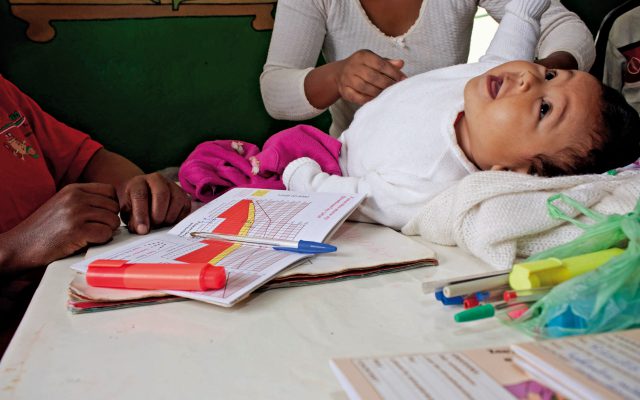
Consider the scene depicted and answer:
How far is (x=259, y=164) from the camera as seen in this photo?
1249 millimetres

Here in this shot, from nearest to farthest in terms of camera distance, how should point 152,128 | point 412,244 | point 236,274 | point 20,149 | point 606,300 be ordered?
point 606,300
point 236,274
point 412,244
point 20,149
point 152,128

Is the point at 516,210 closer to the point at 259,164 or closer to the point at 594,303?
the point at 594,303

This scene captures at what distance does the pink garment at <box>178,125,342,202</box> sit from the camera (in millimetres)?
1221

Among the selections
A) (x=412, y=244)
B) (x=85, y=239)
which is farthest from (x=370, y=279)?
(x=85, y=239)

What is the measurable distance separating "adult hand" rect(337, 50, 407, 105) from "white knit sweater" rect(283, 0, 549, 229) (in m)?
0.02

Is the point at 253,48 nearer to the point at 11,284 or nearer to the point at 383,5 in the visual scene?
the point at 383,5

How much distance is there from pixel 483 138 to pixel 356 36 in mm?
689

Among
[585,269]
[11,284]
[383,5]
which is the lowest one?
[11,284]

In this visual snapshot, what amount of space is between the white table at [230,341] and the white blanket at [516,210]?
133 mm

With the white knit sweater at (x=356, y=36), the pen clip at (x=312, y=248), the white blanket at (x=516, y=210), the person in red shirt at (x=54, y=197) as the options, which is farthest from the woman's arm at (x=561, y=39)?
the person in red shirt at (x=54, y=197)

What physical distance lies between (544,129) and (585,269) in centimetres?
44

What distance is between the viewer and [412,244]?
850 millimetres

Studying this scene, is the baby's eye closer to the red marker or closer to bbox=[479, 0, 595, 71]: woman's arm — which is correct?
bbox=[479, 0, 595, 71]: woman's arm

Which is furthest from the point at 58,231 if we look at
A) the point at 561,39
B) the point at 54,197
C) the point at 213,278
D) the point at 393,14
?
the point at 561,39
